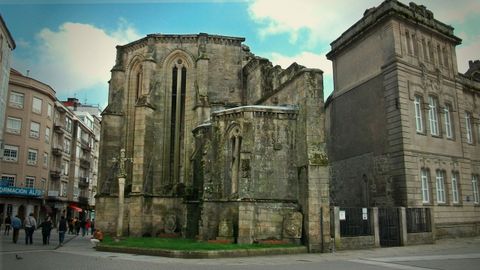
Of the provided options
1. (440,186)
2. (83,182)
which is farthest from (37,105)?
(440,186)

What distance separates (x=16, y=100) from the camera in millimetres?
44062

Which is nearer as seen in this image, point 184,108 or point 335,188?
point 335,188

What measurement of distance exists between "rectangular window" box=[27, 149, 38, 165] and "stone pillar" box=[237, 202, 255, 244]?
3625 cm

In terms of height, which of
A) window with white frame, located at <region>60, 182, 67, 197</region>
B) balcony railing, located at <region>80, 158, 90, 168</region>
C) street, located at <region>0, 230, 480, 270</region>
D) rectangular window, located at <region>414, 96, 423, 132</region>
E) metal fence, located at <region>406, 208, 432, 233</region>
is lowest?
street, located at <region>0, 230, 480, 270</region>

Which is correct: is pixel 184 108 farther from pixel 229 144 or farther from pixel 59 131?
pixel 59 131

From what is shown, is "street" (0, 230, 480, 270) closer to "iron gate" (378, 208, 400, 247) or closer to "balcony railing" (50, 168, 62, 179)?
"iron gate" (378, 208, 400, 247)

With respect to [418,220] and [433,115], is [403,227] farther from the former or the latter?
[433,115]

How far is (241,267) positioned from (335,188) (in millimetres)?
16465

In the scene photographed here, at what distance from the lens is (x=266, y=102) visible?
25.3 metres

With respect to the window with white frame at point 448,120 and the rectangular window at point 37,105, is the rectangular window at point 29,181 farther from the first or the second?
the window with white frame at point 448,120

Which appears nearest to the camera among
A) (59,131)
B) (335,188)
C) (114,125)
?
(335,188)

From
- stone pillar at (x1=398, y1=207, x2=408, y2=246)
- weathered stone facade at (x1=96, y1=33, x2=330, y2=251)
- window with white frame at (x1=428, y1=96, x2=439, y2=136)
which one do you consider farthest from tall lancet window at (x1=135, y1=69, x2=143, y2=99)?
window with white frame at (x1=428, y1=96, x2=439, y2=136)

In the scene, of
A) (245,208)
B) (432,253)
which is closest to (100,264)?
(245,208)

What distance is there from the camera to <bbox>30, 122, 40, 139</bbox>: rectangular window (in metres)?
45.9
